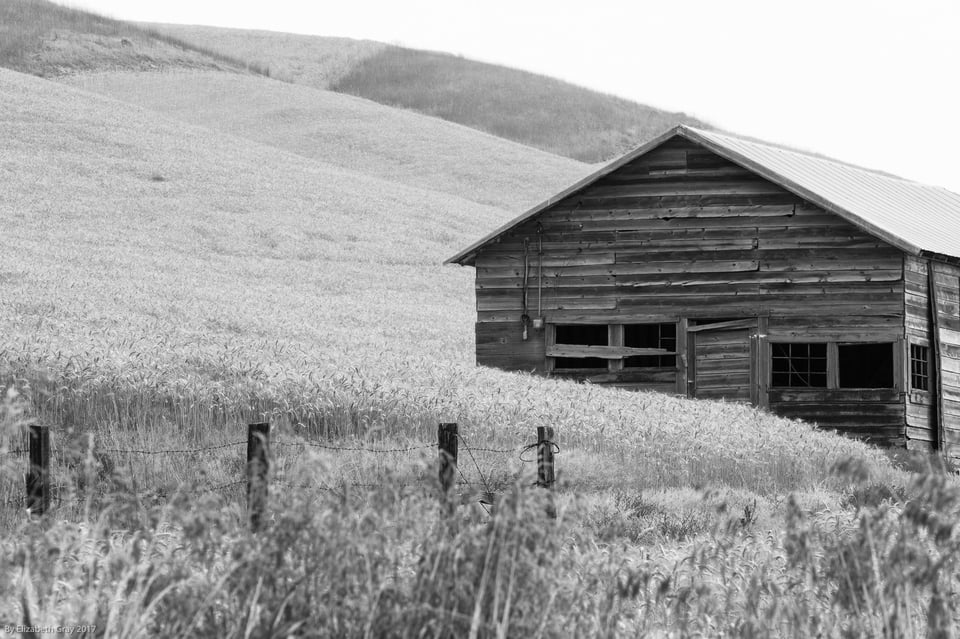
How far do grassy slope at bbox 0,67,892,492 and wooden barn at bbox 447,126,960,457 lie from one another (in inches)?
98.8

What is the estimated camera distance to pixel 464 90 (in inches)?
4503

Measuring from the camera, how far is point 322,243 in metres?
44.8

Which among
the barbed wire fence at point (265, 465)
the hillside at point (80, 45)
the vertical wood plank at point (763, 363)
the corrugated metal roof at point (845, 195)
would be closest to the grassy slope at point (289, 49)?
the hillside at point (80, 45)

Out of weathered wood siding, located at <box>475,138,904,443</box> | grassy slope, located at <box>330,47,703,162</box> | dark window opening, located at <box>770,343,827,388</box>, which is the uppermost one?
grassy slope, located at <box>330,47,703,162</box>

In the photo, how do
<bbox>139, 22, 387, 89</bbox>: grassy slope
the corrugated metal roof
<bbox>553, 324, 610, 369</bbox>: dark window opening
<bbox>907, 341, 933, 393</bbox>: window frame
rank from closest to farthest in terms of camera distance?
1. the corrugated metal roof
2. <bbox>907, 341, 933, 393</bbox>: window frame
3. <bbox>553, 324, 610, 369</bbox>: dark window opening
4. <bbox>139, 22, 387, 89</bbox>: grassy slope

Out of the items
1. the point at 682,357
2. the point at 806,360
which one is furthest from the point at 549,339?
the point at 806,360

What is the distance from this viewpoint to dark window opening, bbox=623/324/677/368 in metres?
27.5

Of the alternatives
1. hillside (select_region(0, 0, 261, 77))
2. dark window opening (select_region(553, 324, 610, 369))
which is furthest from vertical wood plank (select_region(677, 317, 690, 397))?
hillside (select_region(0, 0, 261, 77))

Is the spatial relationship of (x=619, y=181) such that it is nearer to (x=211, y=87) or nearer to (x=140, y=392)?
(x=140, y=392)

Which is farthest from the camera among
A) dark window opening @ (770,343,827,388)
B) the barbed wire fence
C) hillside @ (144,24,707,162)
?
hillside @ (144,24,707,162)

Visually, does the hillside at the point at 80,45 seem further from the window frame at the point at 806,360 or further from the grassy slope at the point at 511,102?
the window frame at the point at 806,360

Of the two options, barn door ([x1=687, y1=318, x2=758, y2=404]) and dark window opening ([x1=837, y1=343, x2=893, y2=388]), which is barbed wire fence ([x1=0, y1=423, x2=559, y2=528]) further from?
dark window opening ([x1=837, y1=343, x2=893, y2=388])

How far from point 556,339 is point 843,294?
590cm

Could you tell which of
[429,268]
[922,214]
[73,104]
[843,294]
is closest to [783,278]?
[843,294]
